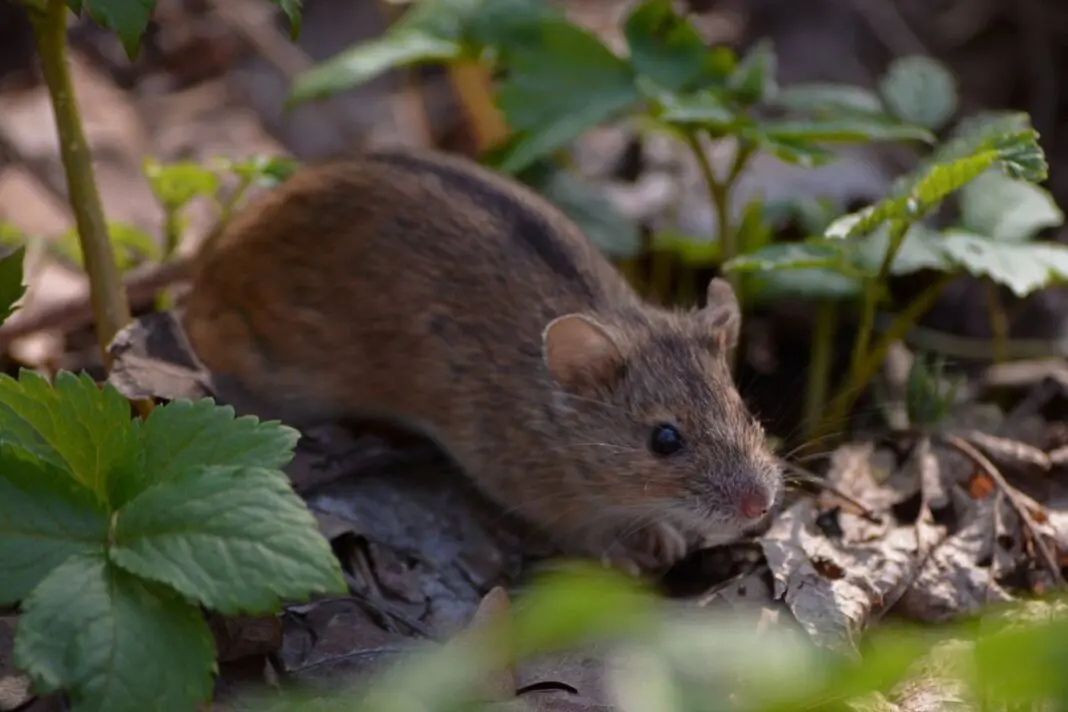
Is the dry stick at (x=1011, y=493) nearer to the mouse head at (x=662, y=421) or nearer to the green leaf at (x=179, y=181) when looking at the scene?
the mouse head at (x=662, y=421)

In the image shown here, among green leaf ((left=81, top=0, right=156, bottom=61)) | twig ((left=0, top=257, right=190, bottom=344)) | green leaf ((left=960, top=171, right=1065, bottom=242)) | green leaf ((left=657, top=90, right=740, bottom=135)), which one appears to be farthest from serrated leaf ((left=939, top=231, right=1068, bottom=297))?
twig ((left=0, top=257, right=190, bottom=344))

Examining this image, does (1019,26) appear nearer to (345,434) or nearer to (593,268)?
(593,268)

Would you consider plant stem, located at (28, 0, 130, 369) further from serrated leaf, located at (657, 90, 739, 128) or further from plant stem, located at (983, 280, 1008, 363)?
plant stem, located at (983, 280, 1008, 363)

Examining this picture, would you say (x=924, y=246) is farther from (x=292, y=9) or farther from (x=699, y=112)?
(x=292, y=9)

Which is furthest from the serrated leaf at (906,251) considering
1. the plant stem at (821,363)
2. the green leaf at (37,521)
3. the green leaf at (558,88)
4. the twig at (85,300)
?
the twig at (85,300)

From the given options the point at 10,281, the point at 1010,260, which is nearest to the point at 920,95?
the point at 1010,260

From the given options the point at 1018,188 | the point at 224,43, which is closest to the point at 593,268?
the point at 1018,188
